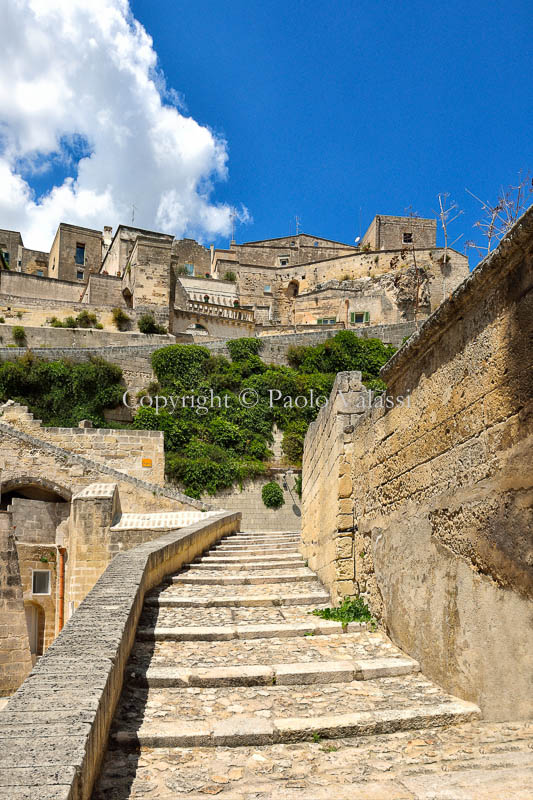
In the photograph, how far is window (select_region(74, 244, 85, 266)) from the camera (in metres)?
50.0

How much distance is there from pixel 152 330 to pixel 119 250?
37.7 ft

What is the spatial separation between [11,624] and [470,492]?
10.2 m

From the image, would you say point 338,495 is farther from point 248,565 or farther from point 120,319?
point 120,319

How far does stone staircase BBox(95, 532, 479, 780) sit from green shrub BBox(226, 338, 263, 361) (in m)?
22.6

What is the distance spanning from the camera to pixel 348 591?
6.13 m

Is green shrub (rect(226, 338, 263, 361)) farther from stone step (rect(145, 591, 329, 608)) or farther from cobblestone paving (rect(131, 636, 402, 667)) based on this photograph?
cobblestone paving (rect(131, 636, 402, 667))

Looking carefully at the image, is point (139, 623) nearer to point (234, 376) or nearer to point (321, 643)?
point (321, 643)

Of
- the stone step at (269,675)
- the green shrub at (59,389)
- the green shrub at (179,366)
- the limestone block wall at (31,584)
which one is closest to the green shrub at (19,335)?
the green shrub at (59,389)

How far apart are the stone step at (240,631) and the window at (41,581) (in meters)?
9.30

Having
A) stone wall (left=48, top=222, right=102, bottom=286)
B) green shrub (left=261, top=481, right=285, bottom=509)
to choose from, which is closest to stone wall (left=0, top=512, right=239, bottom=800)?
green shrub (left=261, top=481, right=285, bottom=509)

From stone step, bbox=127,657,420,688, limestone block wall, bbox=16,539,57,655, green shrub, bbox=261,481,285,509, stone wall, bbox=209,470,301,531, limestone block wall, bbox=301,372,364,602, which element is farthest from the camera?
green shrub, bbox=261,481,285,509

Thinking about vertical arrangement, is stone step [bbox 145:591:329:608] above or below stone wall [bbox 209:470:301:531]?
below

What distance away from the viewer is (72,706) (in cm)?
274

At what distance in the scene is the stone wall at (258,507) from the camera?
22844 millimetres
